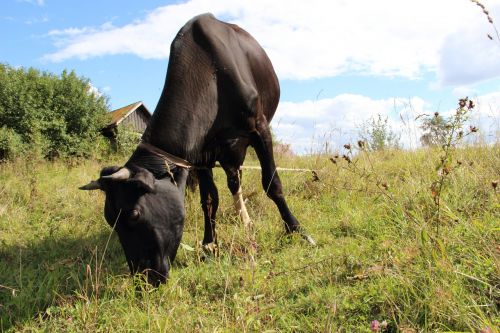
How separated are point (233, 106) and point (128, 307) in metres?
2.13

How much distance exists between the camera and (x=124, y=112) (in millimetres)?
36938

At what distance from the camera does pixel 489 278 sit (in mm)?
2385

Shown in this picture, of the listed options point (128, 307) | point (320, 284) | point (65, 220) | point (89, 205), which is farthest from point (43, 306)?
point (89, 205)

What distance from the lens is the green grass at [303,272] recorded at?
2348 millimetres

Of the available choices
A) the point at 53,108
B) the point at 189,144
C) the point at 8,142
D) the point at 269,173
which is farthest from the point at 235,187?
the point at 53,108

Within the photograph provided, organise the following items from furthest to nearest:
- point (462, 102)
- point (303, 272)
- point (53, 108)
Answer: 1. point (53, 108)
2. point (303, 272)
3. point (462, 102)

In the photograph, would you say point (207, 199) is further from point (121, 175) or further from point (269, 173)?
point (121, 175)

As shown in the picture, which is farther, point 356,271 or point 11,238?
point 11,238

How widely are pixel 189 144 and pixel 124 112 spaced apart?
34920 mm

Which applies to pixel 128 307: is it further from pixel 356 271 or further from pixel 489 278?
pixel 489 278

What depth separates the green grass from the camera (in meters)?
2.35

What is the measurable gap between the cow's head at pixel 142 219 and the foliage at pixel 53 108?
2647 centimetres

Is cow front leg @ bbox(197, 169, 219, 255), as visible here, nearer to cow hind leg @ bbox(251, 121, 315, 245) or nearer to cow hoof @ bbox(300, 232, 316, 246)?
cow hind leg @ bbox(251, 121, 315, 245)

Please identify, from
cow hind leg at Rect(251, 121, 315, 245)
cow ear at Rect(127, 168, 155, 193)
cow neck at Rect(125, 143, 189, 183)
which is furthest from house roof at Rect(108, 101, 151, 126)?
cow ear at Rect(127, 168, 155, 193)
